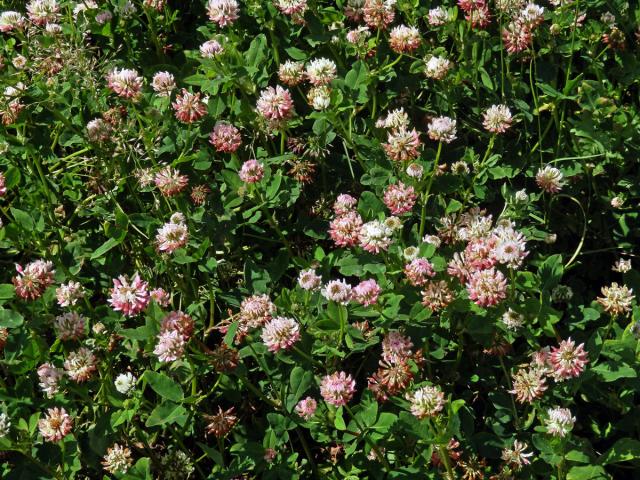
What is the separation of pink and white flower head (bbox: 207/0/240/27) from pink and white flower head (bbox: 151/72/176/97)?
0.90 feet

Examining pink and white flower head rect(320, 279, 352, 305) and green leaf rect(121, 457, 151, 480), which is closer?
pink and white flower head rect(320, 279, 352, 305)

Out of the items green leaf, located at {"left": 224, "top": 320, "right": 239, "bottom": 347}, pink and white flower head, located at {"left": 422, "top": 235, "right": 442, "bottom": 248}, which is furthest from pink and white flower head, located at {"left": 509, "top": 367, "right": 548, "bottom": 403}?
green leaf, located at {"left": 224, "top": 320, "right": 239, "bottom": 347}

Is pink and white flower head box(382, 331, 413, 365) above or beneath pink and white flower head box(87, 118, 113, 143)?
beneath

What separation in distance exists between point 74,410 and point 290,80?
1.35 meters

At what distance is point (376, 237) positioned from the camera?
2.65m

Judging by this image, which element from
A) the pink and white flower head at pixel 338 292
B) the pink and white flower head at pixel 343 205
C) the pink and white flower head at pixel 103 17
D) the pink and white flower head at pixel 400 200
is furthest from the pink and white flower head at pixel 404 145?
the pink and white flower head at pixel 103 17

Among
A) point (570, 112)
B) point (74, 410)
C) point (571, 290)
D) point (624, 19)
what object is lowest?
point (74, 410)

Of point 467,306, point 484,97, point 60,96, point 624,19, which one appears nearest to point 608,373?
point 467,306

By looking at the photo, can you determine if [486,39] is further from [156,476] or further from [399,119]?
[156,476]

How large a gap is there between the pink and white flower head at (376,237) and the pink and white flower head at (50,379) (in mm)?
1000

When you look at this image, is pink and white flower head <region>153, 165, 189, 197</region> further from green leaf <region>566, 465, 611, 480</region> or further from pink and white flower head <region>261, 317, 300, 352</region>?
green leaf <region>566, 465, 611, 480</region>

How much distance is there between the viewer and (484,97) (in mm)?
3436

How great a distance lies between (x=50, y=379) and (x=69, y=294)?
0.29 metres

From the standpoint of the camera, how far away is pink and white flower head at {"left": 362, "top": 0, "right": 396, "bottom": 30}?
10.8 feet
